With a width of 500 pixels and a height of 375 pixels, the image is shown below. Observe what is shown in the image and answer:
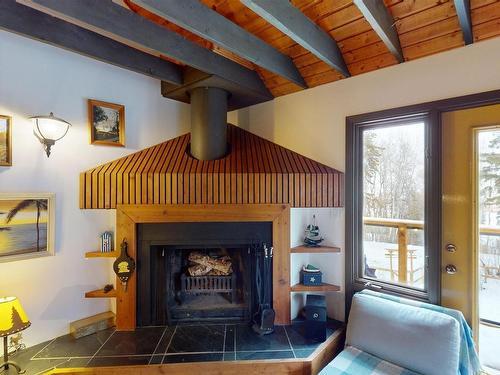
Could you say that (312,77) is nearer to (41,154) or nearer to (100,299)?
(41,154)

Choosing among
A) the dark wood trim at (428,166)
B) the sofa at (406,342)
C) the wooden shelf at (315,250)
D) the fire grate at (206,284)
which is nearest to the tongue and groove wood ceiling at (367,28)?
the dark wood trim at (428,166)

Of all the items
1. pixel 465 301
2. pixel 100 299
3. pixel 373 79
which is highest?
pixel 373 79

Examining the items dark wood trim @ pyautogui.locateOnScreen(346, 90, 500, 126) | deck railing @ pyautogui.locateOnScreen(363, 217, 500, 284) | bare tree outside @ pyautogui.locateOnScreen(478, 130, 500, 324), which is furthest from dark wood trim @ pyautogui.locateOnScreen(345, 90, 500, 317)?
bare tree outside @ pyautogui.locateOnScreen(478, 130, 500, 324)

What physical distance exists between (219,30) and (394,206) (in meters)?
1.90

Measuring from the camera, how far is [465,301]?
1.83m

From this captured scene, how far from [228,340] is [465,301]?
69.0 inches

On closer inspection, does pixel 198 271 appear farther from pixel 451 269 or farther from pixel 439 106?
pixel 439 106

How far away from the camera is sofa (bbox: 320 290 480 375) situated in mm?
1603

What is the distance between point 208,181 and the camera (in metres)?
2.11

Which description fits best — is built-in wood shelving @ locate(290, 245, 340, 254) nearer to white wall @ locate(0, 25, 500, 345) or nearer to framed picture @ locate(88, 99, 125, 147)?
white wall @ locate(0, 25, 500, 345)

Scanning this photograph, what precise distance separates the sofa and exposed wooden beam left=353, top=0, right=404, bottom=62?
185 cm

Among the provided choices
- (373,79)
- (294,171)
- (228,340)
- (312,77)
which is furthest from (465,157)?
(228,340)

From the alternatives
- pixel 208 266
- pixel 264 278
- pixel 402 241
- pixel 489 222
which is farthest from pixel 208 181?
pixel 489 222

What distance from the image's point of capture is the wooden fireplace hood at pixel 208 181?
2.05m
